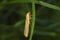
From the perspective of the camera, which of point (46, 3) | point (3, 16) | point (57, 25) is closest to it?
point (46, 3)

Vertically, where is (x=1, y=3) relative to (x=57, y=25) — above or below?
above

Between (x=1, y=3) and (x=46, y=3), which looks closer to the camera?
(x=46, y=3)

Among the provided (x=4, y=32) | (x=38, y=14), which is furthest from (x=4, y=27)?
(x=38, y=14)

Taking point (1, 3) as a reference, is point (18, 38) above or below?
below

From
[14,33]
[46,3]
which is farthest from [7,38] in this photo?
[46,3]

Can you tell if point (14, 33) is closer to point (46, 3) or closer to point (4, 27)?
point (4, 27)

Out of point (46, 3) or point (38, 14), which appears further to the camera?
point (38, 14)

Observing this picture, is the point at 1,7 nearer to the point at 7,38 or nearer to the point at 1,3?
the point at 1,3

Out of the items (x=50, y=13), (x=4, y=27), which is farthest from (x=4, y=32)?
(x=50, y=13)

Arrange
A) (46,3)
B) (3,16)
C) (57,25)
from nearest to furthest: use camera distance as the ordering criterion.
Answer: (46,3)
(57,25)
(3,16)
